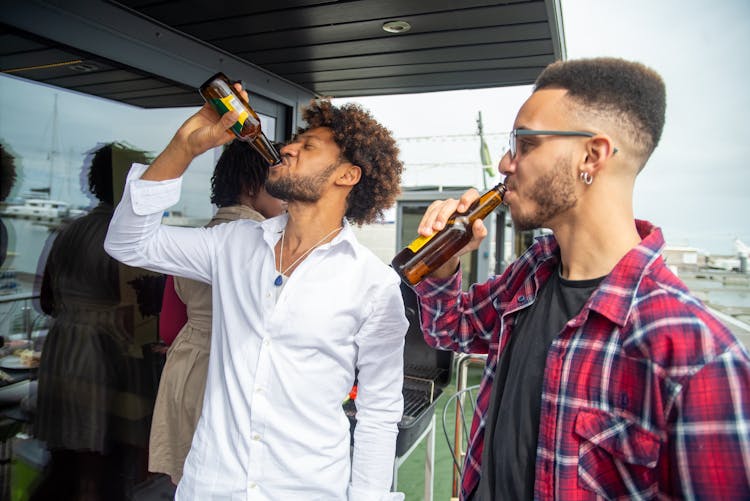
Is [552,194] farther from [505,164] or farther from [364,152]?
[364,152]

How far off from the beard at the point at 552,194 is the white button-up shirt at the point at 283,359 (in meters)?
0.61

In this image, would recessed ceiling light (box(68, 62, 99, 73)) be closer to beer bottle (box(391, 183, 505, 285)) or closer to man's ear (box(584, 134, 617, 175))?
beer bottle (box(391, 183, 505, 285))

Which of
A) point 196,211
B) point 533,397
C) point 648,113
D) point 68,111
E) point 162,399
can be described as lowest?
point 162,399

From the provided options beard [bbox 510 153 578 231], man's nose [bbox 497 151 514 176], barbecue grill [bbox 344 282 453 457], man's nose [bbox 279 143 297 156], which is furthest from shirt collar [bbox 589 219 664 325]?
barbecue grill [bbox 344 282 453 457]

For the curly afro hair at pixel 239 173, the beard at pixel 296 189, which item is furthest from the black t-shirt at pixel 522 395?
the curly afro hair at pixel 239 173

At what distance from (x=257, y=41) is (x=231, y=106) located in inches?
38.4

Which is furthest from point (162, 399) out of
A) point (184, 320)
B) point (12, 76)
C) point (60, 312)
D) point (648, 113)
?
point (648, 113)

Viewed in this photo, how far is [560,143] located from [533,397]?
55 centimetres

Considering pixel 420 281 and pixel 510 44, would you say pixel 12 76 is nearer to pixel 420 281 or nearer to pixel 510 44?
pixel 420 281

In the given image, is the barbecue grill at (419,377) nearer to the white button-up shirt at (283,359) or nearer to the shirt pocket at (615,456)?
the white button-up shirt at (283,359)

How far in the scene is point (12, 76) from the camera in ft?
5.62

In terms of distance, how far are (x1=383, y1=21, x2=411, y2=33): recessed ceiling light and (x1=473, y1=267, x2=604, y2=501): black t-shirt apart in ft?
4.95

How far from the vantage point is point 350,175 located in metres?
1.75

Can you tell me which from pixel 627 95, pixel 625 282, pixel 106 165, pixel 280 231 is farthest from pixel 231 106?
pixel 625 282
